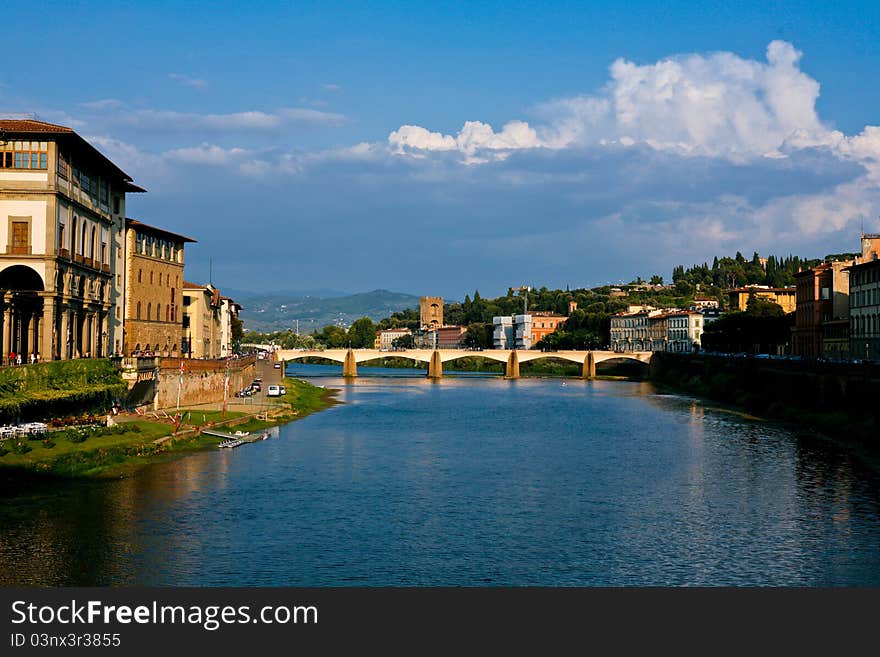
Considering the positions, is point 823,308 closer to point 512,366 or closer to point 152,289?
point 512,366

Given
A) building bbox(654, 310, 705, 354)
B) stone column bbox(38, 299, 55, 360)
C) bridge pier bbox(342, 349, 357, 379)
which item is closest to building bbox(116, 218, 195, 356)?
stone column bbox(38, 299, 55, 360)

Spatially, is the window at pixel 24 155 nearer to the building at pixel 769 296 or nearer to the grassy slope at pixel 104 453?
the grassy slope at pixel 104 453

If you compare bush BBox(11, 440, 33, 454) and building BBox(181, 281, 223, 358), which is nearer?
bush BBox(11, 440, 33, 454)

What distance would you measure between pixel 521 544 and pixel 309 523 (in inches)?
326

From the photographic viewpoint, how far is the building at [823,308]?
342 ft

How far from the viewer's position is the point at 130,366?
6506cm

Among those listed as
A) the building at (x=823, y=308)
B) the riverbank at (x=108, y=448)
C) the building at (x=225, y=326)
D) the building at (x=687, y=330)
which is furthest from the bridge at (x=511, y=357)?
the riverbank at (x=108, y=448)

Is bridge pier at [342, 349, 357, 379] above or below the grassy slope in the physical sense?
above

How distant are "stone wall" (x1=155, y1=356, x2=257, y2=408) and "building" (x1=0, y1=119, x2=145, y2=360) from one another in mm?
6214

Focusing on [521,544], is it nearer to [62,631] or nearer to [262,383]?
[62,631]

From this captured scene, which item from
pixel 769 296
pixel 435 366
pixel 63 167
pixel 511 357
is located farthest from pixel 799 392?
pixel 435 366

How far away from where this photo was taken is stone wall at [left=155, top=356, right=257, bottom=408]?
2844 inches

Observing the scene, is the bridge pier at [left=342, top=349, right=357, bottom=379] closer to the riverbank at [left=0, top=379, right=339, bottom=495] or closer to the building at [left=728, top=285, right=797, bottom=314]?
the building at [left=728, top=285, right=797, bottom=314]

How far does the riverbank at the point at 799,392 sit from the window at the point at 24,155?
51707 millimetres
